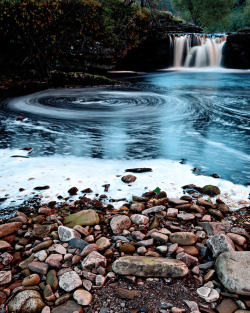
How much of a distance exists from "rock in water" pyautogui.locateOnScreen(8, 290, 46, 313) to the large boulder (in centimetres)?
91

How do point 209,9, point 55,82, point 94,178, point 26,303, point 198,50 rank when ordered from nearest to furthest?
point 26,303 → point 94,178 → point 55,82 → point 198,50 → point 209,9

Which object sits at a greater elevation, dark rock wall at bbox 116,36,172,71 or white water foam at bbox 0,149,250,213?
dark rock wall at bbox 116,36,172,71

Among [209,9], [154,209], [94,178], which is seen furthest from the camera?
[209,9]

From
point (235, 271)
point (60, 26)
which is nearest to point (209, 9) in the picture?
point (60, 26)

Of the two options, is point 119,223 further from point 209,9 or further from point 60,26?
point 209,9

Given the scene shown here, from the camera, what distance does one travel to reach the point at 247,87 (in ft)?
48.6

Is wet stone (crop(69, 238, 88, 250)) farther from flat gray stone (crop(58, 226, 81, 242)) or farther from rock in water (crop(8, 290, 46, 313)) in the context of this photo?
rock in water (crop(8, 290, 46, 313))

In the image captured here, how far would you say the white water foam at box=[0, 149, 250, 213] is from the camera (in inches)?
144

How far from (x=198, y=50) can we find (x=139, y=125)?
19.3 m

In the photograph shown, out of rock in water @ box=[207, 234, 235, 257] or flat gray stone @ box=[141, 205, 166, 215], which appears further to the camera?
flat gray stone @ box=[141, 205, 166, 215]

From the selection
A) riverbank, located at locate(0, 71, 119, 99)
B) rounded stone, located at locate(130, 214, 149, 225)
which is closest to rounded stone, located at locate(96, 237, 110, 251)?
rounded stone, located at locate(130, 214, 149, 225)

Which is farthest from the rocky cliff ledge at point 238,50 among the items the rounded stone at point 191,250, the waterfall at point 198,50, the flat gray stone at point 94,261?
the flat gray stone at point 94,261

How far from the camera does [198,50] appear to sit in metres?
24.2

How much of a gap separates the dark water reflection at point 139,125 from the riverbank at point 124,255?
1.99m
